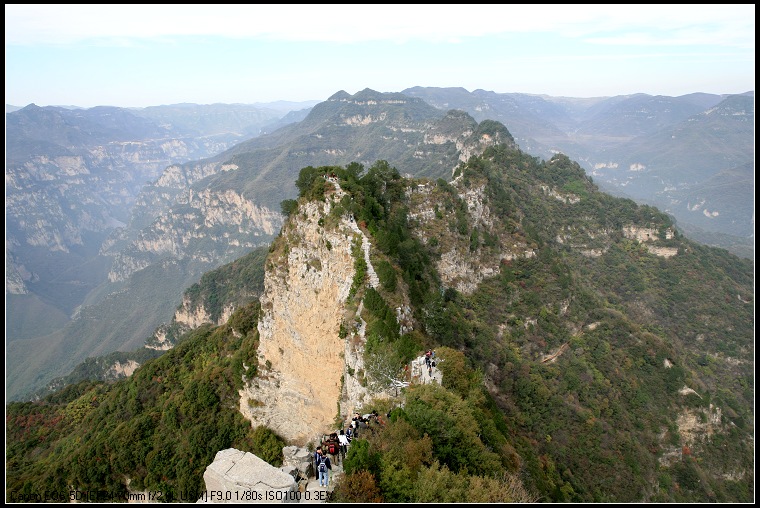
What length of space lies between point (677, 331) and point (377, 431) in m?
60.7

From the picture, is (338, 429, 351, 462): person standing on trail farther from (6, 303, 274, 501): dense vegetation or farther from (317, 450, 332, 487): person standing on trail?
(6, 303, 274, 501): dense vegetation

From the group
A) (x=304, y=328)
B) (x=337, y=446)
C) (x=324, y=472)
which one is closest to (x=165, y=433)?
(x=304, y=328)

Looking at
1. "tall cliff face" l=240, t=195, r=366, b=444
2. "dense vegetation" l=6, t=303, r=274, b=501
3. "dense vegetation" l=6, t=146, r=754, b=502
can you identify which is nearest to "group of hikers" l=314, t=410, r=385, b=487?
"dense vegetation" l=6, t=146, r=754, b=502

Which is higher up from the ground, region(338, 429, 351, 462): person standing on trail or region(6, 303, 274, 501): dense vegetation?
region(338, 429, 351, 462): person standing on trail

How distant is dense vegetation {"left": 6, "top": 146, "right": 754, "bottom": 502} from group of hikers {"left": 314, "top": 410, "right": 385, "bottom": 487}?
2.89 ft

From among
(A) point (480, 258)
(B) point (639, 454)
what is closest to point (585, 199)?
(A) point (480, 258)

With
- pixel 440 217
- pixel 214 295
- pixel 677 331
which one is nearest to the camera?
pixel 440 217

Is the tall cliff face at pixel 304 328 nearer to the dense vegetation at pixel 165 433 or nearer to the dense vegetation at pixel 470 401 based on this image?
the dense vegetation at pixel 470 401

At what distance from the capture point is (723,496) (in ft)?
122

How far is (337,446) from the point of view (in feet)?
57.6

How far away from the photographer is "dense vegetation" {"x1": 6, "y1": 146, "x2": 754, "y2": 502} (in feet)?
60.9

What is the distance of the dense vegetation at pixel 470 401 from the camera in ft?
60.9

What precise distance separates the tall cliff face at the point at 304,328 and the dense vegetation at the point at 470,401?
1.41 metres

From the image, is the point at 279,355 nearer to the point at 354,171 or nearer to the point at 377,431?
the point at 377,431
